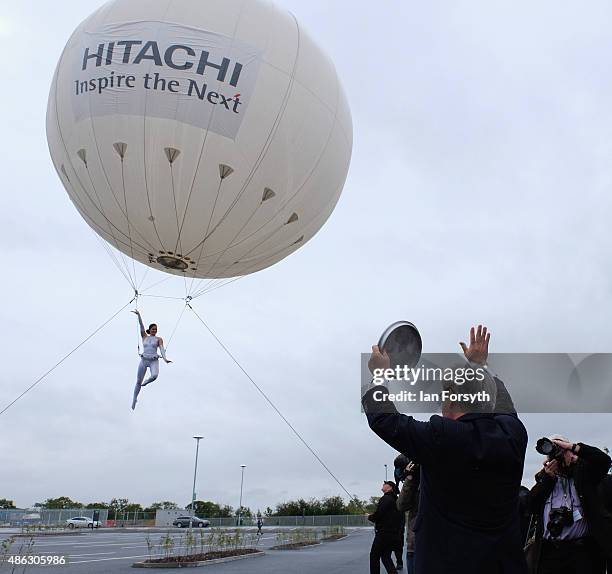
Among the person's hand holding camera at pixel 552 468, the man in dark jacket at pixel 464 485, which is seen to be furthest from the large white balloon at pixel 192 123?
the man in dark jacket at pixel 464 485

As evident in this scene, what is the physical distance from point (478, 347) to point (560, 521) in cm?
224

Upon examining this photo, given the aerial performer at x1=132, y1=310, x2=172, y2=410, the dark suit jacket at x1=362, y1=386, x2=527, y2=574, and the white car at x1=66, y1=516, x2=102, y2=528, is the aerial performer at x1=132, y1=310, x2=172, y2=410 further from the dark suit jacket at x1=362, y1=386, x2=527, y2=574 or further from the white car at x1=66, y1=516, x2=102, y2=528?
the white car at x1=66, y1=516, x2=102, y2=528

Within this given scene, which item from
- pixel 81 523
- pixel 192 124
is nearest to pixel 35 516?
pixel 81 523

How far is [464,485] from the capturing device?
8.90ft

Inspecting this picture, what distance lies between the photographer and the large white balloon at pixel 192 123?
9.33 meters

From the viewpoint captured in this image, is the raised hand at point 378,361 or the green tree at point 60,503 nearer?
the raised hand at point 378,361

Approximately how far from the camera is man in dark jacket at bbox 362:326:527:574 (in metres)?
2.67

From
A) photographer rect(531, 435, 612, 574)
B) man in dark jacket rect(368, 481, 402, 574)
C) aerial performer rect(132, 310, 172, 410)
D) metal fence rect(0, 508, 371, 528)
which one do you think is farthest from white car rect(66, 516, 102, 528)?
photographer rect(531, 435, 612, 574)

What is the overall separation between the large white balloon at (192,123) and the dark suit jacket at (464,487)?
7430mm

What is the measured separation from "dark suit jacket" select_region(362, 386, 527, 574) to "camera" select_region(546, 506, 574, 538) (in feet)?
6.24

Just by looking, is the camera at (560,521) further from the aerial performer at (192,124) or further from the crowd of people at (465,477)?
the aerial performer at (192,124)

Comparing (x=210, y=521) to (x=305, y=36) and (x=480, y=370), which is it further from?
(x=480, y=370)

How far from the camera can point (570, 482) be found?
14.9 ft

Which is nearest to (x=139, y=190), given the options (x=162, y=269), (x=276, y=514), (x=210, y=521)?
(x=162, y=269)
